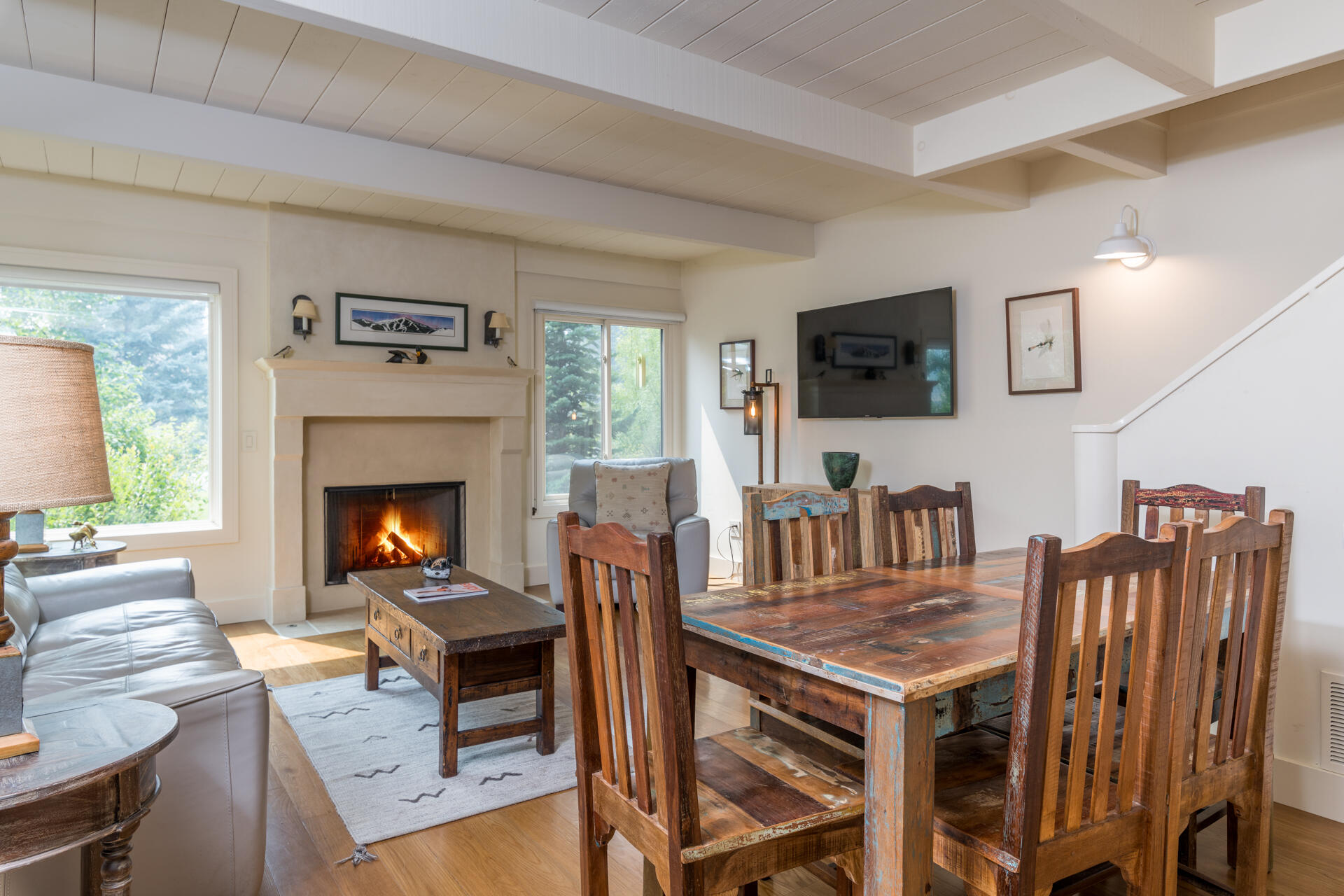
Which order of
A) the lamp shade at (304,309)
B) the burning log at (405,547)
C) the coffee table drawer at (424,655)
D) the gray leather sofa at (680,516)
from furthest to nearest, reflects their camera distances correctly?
the burning log at (405,547) → the lamp shade at (304,309) → the gray leather sofa at (680,516) → the coffee table drawer at (424,655)

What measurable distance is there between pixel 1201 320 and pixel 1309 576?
143cm

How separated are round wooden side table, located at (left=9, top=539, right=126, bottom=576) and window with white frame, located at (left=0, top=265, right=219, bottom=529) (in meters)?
0.87

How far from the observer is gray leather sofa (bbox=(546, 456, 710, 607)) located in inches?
180

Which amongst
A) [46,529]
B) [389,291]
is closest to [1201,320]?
[389,291]

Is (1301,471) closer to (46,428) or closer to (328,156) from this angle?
(46,428)

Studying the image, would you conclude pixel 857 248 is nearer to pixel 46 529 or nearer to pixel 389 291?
pixel 389 291

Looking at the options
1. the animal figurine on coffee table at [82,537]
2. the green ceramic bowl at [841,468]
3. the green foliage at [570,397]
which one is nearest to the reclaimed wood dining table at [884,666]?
the green ceramic bowl at [841,468]

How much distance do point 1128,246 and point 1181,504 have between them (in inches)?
54.7

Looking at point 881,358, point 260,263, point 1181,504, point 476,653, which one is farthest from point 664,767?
point 260,263

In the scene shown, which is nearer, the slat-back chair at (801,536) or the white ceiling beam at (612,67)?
the white ceiling beam at (612,67)

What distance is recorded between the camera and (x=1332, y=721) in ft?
7.82

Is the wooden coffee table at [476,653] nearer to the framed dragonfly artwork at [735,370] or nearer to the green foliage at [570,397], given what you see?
the green foliage at [570,397]

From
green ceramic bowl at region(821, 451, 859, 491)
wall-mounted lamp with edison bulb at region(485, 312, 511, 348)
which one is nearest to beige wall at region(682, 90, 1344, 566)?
green ceramic bowl at region(821, 451, 859, 491)

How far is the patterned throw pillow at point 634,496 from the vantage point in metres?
4.82
